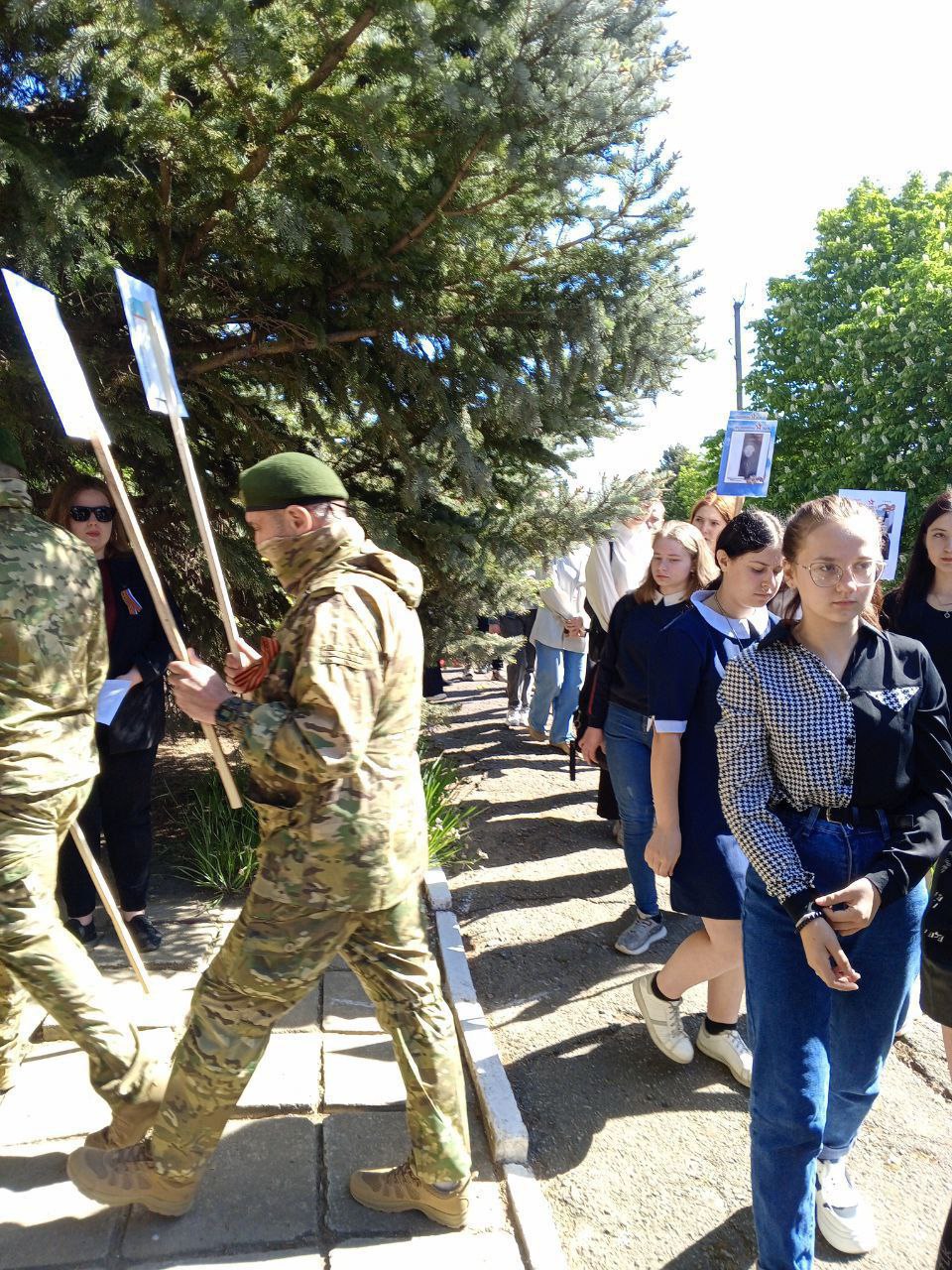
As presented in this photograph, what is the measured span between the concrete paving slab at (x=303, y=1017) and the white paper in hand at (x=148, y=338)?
227 cm

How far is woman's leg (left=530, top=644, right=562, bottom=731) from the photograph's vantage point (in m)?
8.37

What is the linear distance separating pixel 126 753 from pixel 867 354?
80.4 feet

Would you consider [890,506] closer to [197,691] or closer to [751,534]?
[751,534]

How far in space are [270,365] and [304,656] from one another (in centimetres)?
281

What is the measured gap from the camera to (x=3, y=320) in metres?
3.66

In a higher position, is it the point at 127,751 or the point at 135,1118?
the point at 127,751

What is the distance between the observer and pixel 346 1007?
3795 millimetres

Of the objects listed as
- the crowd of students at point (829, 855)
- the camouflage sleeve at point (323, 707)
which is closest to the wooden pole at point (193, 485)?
the camouflage sleeve at point (323, 707)

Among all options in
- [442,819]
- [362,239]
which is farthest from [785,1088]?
[442,819]

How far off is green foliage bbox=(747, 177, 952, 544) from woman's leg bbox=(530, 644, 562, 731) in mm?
17179

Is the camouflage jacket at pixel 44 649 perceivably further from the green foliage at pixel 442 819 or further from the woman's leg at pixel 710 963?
the green foliage at pixel 442 819

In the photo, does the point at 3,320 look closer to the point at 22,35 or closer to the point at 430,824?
the point at 22,35

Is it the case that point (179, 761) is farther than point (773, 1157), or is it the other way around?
point (179, 761)

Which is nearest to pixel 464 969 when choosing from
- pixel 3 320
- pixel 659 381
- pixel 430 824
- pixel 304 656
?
pixel 430 824
